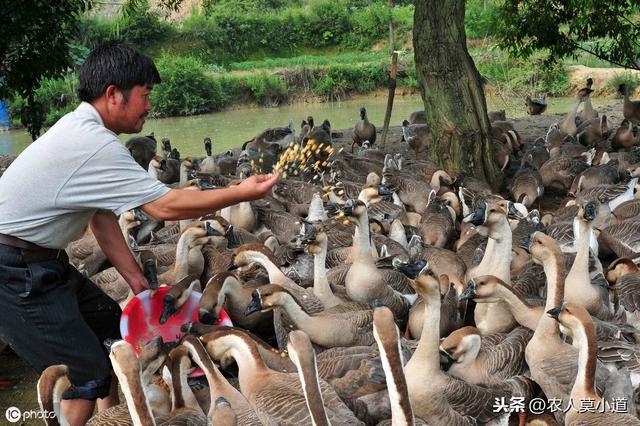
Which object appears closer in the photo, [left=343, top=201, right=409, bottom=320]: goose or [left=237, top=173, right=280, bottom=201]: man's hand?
[left=237, top=173, right=280, bottom=201]: man's hand

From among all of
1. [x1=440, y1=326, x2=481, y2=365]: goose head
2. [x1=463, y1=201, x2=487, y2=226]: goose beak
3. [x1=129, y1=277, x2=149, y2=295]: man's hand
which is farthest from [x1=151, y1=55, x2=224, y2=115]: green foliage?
[x1=440, y1=326, x2=481, y2=365]: goose head

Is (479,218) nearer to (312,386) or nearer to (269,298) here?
(269,298)

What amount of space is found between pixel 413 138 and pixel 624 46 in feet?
14.2

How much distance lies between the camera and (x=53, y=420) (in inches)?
160

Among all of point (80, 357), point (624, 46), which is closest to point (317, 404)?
point (80, 357)

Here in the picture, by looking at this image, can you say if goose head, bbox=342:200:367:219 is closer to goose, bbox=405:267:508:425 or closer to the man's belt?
goose, bbox=405:267:508:425

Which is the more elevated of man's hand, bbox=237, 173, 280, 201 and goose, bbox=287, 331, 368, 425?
man's hand, bbox=237, 173, 280, 201

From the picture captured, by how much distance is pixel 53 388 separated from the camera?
396 cm

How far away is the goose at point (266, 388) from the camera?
4.39m

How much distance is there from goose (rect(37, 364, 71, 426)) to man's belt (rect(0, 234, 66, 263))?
64 cm

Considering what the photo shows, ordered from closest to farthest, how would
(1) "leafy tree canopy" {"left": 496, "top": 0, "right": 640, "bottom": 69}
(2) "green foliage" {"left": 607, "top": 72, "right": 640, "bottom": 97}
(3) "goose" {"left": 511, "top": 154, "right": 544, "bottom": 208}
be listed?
(3) "goose" {"left": 511, "top": 154, "right": 544, "bottom": 208}, (1) "leafy tree canopy" {"left": 496, "top": 0, "right": 640, "bottom": 69}, (2) "green foliage" {"left": 607, "top": 72, "right": 640, "bottom": 97}

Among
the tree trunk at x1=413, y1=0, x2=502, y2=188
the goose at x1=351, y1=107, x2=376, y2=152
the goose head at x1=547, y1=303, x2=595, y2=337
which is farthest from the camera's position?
the goose at x1=351, y1=107, x2=376, y2=152

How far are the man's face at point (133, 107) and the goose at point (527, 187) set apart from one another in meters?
6.84

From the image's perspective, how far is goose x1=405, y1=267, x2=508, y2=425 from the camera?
4.62 metres
